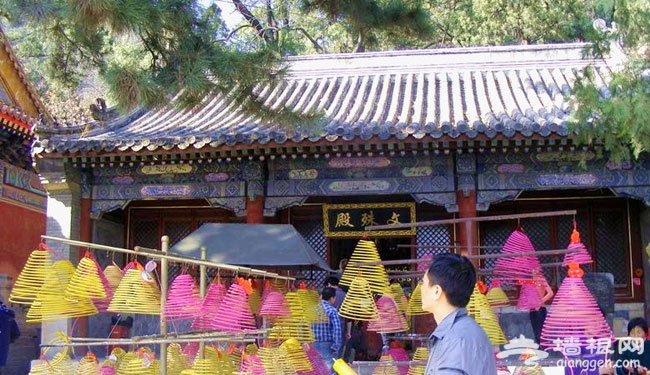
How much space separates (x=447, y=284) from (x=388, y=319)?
14.5ft

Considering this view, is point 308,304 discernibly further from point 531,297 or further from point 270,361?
point 531,297

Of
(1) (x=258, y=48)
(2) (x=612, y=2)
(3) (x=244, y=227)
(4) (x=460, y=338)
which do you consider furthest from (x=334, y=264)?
(4) (x=460, y=338)

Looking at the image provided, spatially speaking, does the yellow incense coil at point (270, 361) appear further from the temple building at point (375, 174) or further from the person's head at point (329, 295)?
the temple building at point (375, 174)

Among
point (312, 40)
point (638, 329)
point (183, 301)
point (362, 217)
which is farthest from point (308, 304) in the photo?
point (312, 40)

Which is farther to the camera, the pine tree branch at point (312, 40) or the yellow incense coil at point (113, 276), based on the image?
the pine tree branch at point (312, 40)

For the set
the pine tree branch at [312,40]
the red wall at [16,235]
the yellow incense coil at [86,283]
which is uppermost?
the pine tree branch at [312,40]

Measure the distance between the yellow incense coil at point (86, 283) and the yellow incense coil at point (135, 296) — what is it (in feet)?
0.78

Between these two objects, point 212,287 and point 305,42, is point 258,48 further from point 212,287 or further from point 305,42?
point 305,42

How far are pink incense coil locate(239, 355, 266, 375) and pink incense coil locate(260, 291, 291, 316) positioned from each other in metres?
1.06

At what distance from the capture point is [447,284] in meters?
3.11

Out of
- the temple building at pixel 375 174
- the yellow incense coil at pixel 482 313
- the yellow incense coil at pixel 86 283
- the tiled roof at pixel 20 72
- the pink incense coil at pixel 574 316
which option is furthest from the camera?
the tiled roof at pixel 20 72

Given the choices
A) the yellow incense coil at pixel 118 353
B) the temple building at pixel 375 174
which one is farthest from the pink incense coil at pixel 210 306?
the temple building at pixel 375 174

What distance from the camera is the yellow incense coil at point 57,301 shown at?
235 inches

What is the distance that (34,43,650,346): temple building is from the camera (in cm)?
967
